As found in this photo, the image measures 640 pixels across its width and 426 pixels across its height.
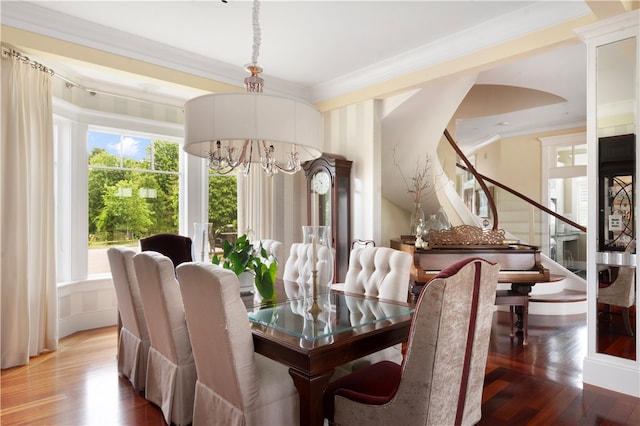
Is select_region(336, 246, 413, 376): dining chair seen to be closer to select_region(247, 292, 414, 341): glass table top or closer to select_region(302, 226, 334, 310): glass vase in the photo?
select_region(247, 292, 414, 341): glass table top

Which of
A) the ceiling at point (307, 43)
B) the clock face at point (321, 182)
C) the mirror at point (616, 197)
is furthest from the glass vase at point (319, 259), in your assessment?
the clock face at point (321, 182)

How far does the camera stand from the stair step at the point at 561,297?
186 inches

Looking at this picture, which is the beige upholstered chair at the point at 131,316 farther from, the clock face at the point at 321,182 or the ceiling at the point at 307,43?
the clock face at the point at 321,182

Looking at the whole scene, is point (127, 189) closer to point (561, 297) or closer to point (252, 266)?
point (252, 266)

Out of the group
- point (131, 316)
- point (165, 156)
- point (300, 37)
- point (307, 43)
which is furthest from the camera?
point (165, 156)

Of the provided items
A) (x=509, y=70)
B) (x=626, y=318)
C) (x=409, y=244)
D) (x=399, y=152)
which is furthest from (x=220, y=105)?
(x=509, y=70)

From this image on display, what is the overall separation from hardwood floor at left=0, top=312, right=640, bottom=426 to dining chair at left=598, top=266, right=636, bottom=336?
548 millimetres

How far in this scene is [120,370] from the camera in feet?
10.0

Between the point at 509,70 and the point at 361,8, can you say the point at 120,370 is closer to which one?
the point at 361,8

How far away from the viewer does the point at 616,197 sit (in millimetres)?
2855

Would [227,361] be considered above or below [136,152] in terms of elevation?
below

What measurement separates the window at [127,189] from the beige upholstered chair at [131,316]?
2012mm

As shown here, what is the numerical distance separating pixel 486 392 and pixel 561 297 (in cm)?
282

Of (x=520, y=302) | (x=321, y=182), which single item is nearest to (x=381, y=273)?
(x=520, y=302)
